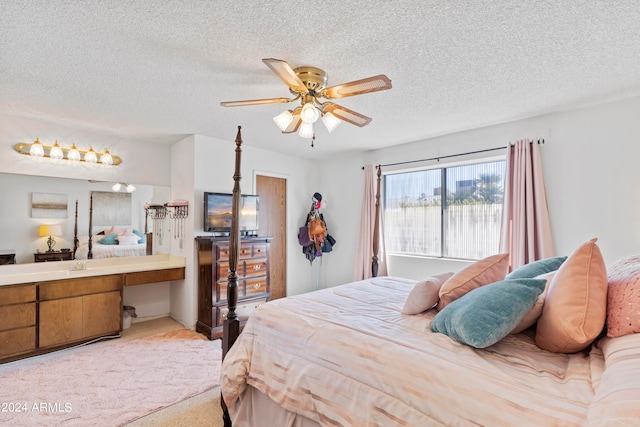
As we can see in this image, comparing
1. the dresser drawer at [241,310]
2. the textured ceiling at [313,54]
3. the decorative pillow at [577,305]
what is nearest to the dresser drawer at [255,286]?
the dresser drawer at [241,310]

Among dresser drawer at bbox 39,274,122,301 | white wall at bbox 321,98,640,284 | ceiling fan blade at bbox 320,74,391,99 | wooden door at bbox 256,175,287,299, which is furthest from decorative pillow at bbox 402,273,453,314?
dresser drawer at bbox 39,274,122,301

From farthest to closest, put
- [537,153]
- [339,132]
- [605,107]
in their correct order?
1. [339,132]
2. [537,153]
3. [605,107]

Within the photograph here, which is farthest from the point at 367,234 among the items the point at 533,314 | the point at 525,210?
the point at 533,314

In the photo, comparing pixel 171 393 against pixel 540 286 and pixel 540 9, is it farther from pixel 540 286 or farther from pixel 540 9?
pixel 540 9

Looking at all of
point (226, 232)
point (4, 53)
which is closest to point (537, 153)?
point (226, 232)

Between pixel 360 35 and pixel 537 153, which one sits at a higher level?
pixel 360 35

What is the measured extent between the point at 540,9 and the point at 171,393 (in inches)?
136

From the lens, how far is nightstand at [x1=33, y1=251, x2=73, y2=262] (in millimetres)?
3318

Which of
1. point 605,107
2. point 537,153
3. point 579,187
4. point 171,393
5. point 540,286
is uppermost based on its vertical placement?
point 605,107

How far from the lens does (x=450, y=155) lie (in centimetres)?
375

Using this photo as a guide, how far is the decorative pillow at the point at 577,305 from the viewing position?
3.81 ft

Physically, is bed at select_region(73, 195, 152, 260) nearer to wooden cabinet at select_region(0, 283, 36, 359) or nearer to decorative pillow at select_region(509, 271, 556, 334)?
wooden cabinet at select_region(0, 283, 36, 359)

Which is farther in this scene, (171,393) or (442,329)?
(171,393)

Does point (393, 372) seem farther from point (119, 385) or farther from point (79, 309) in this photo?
point (79, 309)
